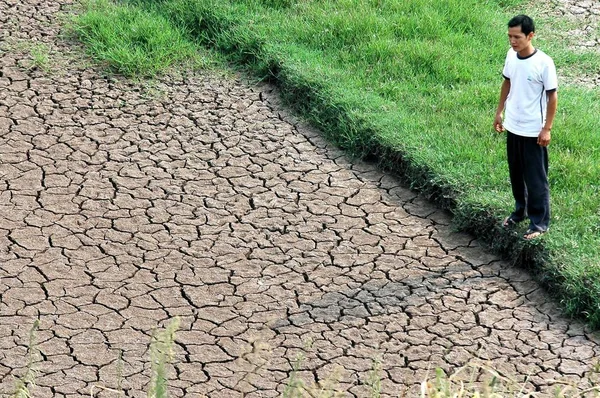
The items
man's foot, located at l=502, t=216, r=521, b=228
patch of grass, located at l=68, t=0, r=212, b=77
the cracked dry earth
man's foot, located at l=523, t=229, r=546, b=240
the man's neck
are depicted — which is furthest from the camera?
patch of grass, located at l=68, t=0, r=212, b=77

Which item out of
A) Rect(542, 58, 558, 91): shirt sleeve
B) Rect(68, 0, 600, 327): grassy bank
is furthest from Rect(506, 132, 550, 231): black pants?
Rect(542, 58, 558, 91): shirt sleeve

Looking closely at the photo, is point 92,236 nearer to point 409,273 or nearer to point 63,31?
Answer: point 409,273

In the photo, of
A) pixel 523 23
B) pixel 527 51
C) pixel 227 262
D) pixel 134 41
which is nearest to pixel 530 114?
pixel 527 51

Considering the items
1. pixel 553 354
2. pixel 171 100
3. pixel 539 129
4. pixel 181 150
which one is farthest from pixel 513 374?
pixel 171 100

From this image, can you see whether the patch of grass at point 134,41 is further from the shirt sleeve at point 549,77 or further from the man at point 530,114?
the shirt sleeve at point 549,77

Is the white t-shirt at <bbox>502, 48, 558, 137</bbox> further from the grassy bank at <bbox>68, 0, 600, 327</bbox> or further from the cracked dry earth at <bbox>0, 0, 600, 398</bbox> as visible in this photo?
the cracked dry earth at <bbox>0, 0, 600, 398</bbox>

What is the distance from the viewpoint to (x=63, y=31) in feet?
34.8

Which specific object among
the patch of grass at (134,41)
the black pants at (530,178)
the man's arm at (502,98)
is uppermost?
the man's arm at (502,98)

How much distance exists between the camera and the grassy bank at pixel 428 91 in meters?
7.45

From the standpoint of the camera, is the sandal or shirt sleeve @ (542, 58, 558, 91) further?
the sandal

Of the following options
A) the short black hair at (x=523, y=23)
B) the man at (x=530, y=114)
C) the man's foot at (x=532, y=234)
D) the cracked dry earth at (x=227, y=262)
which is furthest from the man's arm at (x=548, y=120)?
the cracked dry earth at (x=227, y=262)

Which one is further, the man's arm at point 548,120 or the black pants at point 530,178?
the black pants at point 530,178

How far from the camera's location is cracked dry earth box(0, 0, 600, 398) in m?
6.40

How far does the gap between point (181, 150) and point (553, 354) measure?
138 inches
